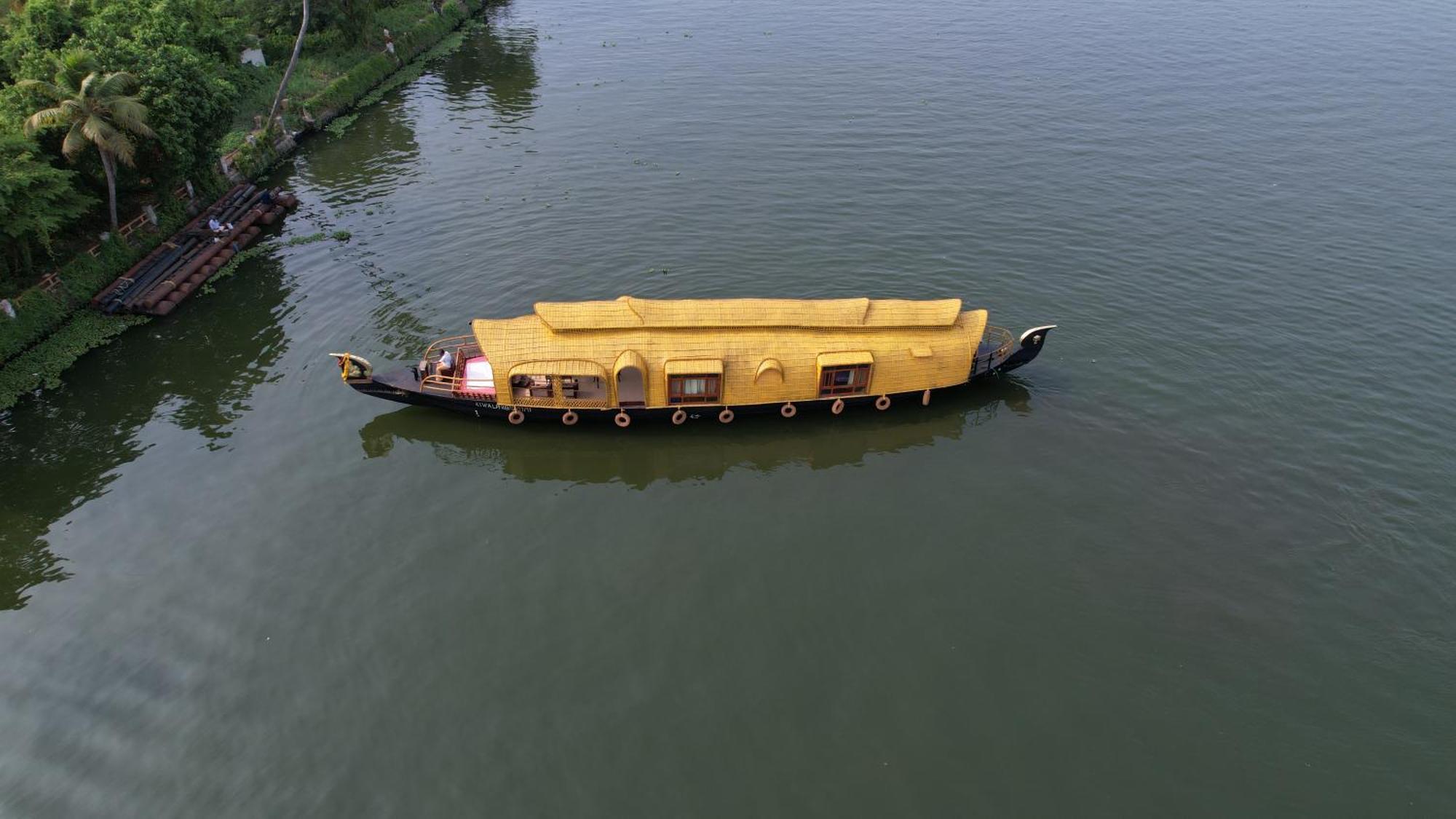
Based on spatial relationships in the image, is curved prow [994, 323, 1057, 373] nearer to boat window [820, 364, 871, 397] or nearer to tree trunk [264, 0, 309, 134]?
boat window [820, 364, 871, 397]

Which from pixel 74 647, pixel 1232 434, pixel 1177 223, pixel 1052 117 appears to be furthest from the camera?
pixel 1052 117

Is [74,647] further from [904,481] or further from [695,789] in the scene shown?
[904,481]

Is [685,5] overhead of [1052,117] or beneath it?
Result: overhead

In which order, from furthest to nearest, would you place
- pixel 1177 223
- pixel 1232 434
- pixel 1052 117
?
pixel 1052 117 → pixel 1177 223 → pixel 1232 434

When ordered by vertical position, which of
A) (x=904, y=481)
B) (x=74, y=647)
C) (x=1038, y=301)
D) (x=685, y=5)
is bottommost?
(x=74, y=647)

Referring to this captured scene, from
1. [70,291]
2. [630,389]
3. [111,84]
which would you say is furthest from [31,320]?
[630,389]

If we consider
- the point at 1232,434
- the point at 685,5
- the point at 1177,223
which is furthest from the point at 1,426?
the point at 685,5

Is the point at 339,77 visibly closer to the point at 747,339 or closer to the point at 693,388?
the point at 693,388
